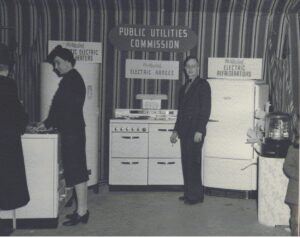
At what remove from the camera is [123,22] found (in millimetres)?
5996

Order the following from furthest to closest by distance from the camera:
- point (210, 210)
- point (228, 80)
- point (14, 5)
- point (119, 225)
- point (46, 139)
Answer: point (14, 5), point (228, 80), point (210, 210), point (119, 225), point (46, 139)

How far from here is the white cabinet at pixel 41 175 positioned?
13.0 ft

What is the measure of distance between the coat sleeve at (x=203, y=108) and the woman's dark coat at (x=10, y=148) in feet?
6.49

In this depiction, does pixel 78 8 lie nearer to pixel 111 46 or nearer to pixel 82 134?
pixel 111 46

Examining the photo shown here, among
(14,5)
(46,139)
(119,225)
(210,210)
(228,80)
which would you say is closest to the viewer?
(46,139)

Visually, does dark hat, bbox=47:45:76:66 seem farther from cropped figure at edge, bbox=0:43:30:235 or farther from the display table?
the display table

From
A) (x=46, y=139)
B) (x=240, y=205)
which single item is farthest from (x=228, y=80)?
(x=46, y=139)

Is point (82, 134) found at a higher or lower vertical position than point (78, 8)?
lower

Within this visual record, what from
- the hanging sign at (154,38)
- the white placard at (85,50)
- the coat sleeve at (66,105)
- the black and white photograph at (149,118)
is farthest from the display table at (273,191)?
the white placard at (85,50)

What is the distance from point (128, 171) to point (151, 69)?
55.3 inches

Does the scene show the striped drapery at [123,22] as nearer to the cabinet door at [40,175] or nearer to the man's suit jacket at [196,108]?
the man's suit jacket at [196,108]

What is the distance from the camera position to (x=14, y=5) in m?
5.92

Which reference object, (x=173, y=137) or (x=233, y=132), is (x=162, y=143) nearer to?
(x=173, y=137)

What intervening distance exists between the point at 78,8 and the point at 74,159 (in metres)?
2.58
